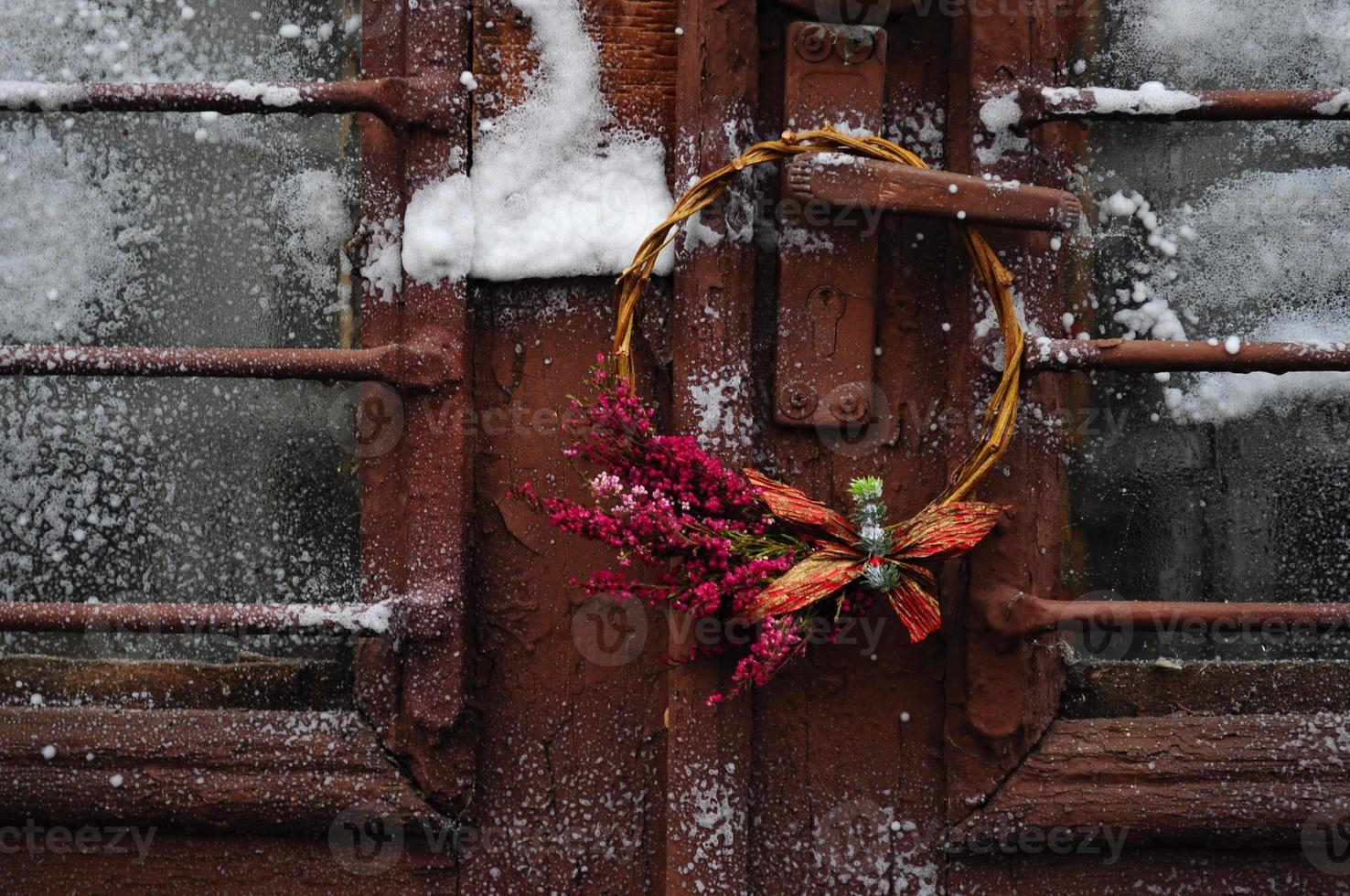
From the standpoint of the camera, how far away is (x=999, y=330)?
4.29ft

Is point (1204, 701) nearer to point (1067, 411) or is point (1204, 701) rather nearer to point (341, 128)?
point (1067, 411)

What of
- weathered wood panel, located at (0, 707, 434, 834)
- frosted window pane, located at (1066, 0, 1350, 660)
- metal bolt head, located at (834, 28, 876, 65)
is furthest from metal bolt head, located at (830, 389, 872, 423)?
weathered wood panel, located at (0, 707, 434, 834)

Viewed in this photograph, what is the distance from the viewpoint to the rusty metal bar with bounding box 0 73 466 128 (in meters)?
1.28

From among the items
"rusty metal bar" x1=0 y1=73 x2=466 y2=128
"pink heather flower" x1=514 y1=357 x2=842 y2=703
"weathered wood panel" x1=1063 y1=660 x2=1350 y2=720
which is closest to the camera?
"pink heather flower" x1=514 y1=357 x2=842 y2=703

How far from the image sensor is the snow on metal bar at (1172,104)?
4.24ft

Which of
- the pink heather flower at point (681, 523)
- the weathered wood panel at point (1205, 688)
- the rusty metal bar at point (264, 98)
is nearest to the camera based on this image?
the pink heather flower at point (681, 523)

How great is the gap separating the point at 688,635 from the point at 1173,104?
0.95 m

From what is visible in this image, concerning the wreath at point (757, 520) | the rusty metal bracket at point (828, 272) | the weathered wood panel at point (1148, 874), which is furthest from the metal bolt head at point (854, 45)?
the weathered wood panel at point (1148, 874)

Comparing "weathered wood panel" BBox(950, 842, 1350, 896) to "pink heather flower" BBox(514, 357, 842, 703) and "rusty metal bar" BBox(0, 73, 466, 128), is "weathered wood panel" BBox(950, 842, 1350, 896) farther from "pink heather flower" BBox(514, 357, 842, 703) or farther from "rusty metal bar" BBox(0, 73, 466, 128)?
Answer: "rusty metal bar" BBox(0, 73, 466, 128)

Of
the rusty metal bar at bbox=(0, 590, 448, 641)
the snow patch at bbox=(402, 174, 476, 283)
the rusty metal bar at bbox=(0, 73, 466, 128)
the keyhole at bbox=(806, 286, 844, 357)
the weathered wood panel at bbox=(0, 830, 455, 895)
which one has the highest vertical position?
the rusty metal bar at bbox=(0, 73, 466, 128)

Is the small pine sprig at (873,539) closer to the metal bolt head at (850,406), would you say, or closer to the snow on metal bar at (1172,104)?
the metal bolt head at (850,406)

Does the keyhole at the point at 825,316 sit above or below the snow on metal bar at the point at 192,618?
above

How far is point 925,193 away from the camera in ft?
4.05

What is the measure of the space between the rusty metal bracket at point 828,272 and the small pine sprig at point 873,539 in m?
0.13
